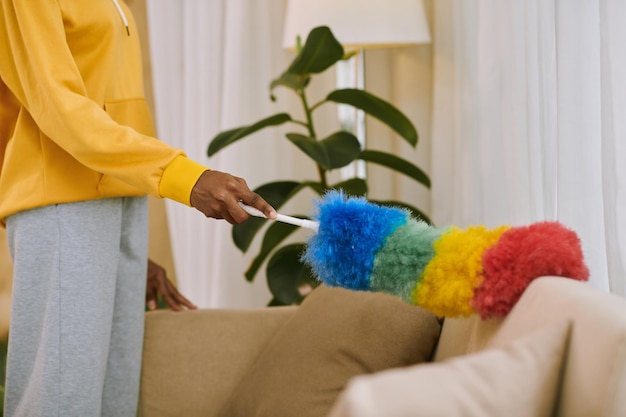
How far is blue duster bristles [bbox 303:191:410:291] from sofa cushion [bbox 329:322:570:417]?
0.31 meters

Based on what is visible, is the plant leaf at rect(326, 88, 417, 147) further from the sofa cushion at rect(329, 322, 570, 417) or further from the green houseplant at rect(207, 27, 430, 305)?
the sofa cushion at rect(329, 322, 570, 417)

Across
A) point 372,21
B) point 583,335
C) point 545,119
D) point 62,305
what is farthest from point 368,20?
point 583,335

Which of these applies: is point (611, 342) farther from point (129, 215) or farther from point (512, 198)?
point (129, 215)

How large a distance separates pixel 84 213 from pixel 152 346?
0.46 m

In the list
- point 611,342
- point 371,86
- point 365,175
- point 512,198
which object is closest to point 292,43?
point 371,86

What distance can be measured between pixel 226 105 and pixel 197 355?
39.8 inches

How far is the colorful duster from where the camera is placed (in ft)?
3.65

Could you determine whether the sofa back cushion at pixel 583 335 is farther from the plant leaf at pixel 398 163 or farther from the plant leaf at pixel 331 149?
the plant leaf at pixel 398 163

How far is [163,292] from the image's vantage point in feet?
6.42

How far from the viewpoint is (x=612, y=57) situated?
1359 millimetres

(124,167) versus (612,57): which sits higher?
(612,57)

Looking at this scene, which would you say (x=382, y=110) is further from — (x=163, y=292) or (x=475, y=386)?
(x=475, y=386)

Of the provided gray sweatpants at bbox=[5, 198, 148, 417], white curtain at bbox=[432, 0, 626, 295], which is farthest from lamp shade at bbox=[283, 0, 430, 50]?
gray sweatpants at bbox=[5, 198, 148, 417]

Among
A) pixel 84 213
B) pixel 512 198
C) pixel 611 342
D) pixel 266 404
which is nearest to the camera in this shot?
pixel 611 342
